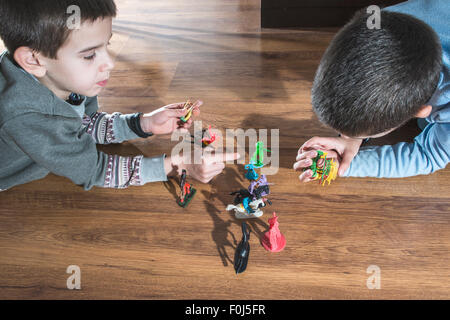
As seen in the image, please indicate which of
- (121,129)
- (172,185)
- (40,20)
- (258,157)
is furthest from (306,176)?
(40,20)

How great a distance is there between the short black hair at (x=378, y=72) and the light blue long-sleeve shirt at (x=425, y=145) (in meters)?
0.16

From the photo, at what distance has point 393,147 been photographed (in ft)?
3.09

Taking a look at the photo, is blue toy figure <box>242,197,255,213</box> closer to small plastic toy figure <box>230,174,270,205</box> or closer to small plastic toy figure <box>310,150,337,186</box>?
small plastic toy figure <box>230,174,270,205</box>

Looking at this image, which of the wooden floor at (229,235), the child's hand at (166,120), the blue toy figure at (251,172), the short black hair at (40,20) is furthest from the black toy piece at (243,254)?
the short black hair at (40,20)

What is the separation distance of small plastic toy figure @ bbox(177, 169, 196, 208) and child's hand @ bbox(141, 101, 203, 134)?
185mm

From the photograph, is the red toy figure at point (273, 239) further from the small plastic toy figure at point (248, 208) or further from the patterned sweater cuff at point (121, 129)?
the patterned sweater cuff at point (121, 129)

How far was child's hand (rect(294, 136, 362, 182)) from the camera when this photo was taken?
0.91 metres

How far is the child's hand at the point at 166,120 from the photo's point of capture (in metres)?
1.01

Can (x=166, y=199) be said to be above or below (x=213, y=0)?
below

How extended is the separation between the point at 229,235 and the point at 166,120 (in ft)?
1.25
